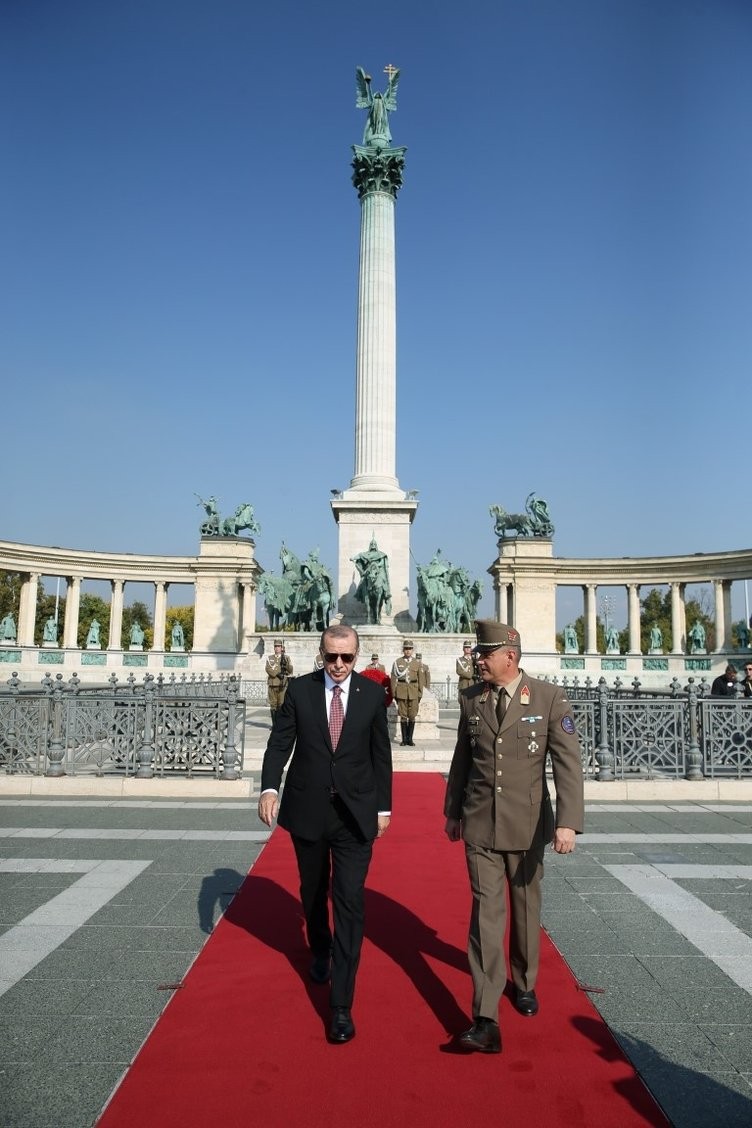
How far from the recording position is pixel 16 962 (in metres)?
5.19

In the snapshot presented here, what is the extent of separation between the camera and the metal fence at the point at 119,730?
12297mm

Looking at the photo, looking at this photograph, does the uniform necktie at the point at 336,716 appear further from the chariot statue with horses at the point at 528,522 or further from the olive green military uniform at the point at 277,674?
the chariot statue with horses at the point at 528,522

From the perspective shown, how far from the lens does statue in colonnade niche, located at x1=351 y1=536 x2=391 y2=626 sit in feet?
107

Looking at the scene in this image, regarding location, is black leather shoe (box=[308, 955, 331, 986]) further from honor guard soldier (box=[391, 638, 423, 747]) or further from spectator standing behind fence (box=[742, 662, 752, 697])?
honor guard soldier (box=[391, 638, 423, 747])

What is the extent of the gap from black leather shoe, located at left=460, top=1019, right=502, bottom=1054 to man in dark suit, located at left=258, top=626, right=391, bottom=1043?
647 mm

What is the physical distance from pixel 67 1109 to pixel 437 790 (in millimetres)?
8950

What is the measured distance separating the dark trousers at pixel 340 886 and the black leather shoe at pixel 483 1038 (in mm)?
623

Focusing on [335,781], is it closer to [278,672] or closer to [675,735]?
[675,735]

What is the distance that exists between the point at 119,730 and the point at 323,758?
349 inches

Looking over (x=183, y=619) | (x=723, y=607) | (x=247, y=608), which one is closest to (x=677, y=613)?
(x=723, y=607)

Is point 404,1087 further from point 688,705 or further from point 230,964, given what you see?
point 688,705

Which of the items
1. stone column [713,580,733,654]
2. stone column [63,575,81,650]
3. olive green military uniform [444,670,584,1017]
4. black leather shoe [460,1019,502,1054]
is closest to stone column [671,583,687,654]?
stone column [713,580,733,654]

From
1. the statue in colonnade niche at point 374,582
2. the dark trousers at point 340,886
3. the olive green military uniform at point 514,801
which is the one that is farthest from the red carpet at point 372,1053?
the statue in colonnade niche at point 374,582

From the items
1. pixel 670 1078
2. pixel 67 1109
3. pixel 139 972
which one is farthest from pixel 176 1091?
pixel 670 1078
